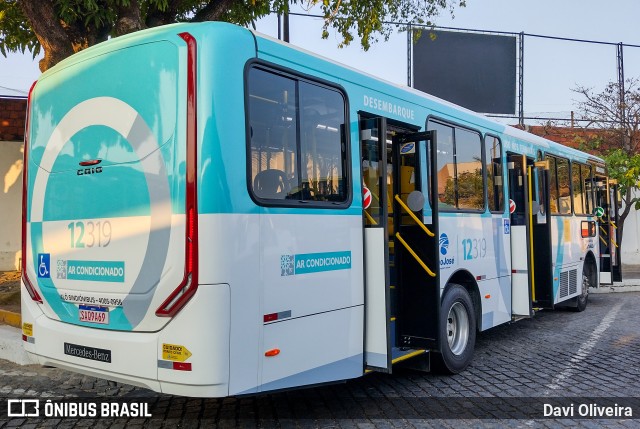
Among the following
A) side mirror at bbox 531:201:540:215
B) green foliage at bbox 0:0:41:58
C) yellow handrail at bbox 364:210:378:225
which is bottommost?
yellow handrail at bbox 364:210:378:225

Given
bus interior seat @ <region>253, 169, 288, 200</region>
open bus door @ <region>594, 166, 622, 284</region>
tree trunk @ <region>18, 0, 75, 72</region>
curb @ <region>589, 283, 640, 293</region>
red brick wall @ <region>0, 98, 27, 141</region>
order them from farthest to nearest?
curb @ <region>589, 283, 640, 293</region>
red brick wall @ <region>0, 98, 27, 141</region>
open bus door @ <region>594, 166, 622, 284</region>
tree trunk @ <region>18, 0, 75, 72</region>
bus interior seat @ <region>253, 169, 288, 200</region>

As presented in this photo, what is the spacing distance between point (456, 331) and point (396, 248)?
1390 mm

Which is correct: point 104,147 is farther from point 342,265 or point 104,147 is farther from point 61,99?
point 342,265

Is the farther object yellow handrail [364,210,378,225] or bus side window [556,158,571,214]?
bus side window [556,158,571,214]

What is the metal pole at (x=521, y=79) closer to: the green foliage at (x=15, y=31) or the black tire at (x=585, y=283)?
the black tire at (x=585, y=283)

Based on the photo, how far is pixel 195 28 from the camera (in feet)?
13.5

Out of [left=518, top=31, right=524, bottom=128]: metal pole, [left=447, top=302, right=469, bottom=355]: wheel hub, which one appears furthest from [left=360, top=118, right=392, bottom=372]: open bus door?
[left=518, top=31, right=524, bottom=128]: metal pole

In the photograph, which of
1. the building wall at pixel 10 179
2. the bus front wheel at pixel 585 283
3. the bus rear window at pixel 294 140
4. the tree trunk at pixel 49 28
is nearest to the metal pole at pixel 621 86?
the bus front wheel at pixel 585 283

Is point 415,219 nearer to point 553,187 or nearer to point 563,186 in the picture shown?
point 553,187

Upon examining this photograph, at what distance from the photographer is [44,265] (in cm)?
495

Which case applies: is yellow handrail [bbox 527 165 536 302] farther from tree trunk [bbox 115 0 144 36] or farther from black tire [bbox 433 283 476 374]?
tree trunk [bbox 115 0 144 36]

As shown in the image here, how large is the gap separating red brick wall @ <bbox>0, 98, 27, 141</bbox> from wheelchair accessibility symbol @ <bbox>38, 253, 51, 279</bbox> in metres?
9.46

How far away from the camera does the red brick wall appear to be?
13219 mm

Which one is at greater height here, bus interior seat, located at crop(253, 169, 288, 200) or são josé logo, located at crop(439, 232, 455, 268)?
bus interior seat, located at crop(253, 169, 288, 200)
